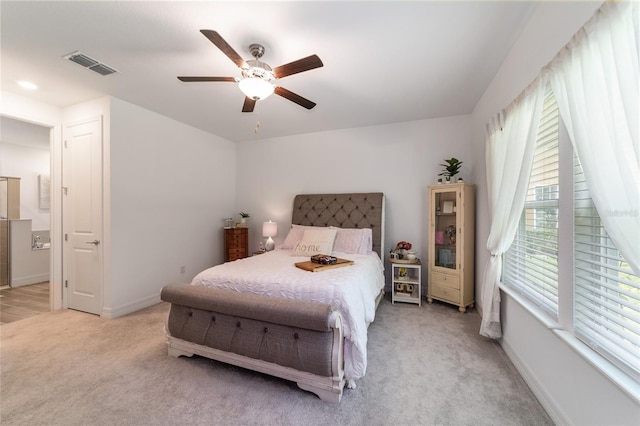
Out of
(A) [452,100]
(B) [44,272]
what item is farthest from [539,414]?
(B) [44,272]

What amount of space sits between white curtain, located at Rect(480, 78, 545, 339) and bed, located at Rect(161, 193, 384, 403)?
3.83 feet

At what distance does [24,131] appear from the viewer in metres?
4.21

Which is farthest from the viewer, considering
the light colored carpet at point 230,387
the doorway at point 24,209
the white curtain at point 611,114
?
the doorway at point 24,209

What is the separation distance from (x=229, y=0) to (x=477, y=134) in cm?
314

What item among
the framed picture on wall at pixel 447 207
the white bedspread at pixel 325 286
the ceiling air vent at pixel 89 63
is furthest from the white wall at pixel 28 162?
the framed picture on wall at pixel 447 207

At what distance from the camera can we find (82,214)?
3.17 m

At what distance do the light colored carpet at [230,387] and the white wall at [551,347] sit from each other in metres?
0.17

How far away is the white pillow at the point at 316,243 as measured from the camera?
Answer: 10.7 ft

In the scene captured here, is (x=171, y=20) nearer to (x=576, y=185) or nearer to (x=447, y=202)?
(x=576, y=185)

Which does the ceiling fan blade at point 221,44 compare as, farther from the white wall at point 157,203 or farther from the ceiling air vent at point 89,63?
the white wall at point 157,203

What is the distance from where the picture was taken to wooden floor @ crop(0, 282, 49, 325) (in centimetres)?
309

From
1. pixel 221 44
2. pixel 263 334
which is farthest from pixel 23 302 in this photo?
pixel 221 44

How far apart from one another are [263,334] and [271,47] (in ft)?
7.69

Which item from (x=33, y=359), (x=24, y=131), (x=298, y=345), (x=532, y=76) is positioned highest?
(x=24, y=131)
